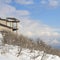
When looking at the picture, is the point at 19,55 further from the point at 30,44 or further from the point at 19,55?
the point at 30,44

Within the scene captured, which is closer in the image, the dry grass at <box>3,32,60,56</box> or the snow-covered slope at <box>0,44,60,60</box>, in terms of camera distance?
the snow-covered slope at <box>0,44,60,60</box>

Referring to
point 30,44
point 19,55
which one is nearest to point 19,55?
point 19,55

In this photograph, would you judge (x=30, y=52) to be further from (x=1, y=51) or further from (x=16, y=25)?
(x=16, y=25)

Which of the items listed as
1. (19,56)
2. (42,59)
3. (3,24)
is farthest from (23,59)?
(3,24)

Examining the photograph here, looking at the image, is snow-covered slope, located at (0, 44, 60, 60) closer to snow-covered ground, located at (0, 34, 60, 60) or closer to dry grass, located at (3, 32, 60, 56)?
snow-covered ground, located at (0, 34, 60, 60)

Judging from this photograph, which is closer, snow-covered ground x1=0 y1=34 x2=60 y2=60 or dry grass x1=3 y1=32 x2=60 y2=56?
snow-covered ground x1=0 y1=34 x2=60 y2=60

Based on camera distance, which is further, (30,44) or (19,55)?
(30,44)

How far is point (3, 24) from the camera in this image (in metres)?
47.1

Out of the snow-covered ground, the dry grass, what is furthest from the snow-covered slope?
the dry grass

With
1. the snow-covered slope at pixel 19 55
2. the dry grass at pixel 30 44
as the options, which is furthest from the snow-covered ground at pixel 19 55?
the dry grass at pixel 30 44

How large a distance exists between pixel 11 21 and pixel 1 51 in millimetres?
35668

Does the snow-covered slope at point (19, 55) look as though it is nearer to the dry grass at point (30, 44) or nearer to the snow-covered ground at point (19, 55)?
the snow-covered ground at point (19, 55)

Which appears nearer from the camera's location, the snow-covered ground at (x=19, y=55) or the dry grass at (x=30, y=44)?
the snow-covered ground at (x=19, y=55)

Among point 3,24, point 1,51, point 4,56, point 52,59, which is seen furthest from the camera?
point 3,24
